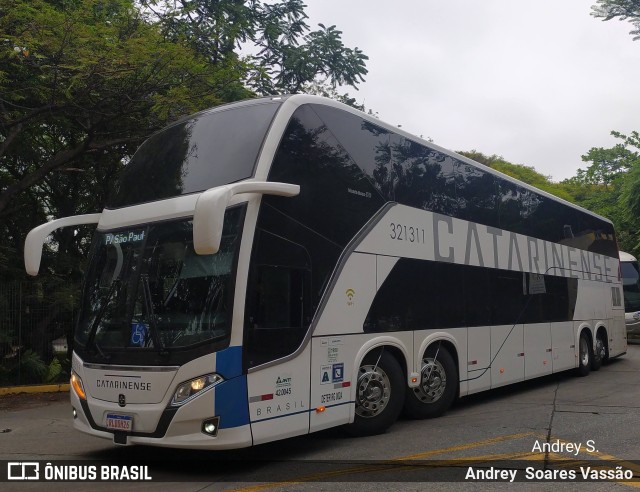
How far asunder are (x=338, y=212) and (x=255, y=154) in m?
1.39

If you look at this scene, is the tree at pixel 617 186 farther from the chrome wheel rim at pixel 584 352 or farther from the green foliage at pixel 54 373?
the green foliage at pixel 54 373

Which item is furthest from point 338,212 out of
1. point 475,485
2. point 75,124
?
point 75,124

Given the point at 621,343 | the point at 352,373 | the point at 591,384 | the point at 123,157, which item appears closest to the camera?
the point at 352,373

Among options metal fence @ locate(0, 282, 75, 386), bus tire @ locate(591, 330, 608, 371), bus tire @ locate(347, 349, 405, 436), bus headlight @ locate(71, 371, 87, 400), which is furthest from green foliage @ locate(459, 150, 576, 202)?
bus headlight @ locate(71, 371, 87, 400)

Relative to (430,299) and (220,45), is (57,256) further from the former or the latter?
(430,299)

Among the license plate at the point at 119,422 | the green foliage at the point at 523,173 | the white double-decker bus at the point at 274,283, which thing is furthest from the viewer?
the green foliage at the point at 523,173

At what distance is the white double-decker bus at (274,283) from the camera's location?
625 cm

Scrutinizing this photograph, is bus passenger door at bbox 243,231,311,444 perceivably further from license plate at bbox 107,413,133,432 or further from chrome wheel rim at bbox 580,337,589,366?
chrome wheel rim at bbox 580,337,589,366

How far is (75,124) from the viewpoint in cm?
1500

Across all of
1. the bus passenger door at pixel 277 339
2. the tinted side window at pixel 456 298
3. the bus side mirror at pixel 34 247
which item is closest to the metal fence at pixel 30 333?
the bus side mirror at pixel 34 247

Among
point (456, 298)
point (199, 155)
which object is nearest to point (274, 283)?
point (199, 155)

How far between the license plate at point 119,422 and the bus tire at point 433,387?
4163 millimetres

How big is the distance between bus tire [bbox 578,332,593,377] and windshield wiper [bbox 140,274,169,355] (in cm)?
1120

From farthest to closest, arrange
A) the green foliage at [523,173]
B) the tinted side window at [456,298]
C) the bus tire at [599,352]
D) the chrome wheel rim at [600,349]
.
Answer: the green foliage at [523,173]
the chrome wheel rim at [600,349]
the bus tire at [599,352]
the tinted side window at [456,298]
